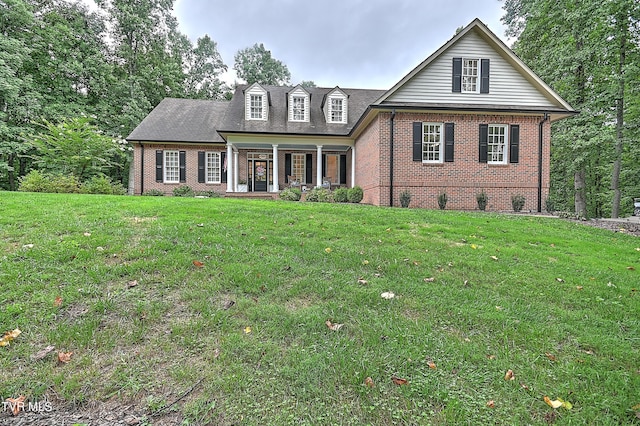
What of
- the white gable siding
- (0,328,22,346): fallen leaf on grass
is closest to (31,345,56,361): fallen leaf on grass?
(0,328,22,346): fallen leaf on grass

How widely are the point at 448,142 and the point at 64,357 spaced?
12.5m

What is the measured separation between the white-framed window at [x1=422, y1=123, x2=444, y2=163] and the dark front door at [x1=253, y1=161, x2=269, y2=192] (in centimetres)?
929

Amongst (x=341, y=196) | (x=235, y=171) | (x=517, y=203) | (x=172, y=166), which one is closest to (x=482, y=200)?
(x=517, y=203)

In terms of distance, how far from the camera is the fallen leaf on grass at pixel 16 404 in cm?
195

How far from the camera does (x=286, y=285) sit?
11.6 feet

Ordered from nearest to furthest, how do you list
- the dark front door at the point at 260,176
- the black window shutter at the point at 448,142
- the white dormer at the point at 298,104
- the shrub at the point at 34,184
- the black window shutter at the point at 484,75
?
the shrub at the point at 34,184
the black window shutter at the point at 448,142
the black window shutter at the point at 484,75
the white dormer at the point at 298,104
the dark front door at the point at 260,176

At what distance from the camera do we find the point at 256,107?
56.6 feet

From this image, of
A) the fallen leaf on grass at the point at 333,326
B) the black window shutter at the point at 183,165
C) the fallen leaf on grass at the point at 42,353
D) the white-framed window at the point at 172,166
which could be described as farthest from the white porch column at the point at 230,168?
the fallen leaf on grass at the point at 333,326

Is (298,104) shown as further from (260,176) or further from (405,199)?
(405,199)

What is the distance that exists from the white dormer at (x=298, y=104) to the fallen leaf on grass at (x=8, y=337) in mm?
16135

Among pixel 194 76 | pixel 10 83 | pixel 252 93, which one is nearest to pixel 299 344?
pixel 252 93

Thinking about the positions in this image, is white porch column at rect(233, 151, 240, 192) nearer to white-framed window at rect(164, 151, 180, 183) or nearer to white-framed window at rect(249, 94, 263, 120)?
white-framed window at rect(249, 94, 263, 120)

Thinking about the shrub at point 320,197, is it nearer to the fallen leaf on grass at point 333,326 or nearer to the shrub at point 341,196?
the shrub at point 341,196

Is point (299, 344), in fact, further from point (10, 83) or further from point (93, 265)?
point (10, 83)
